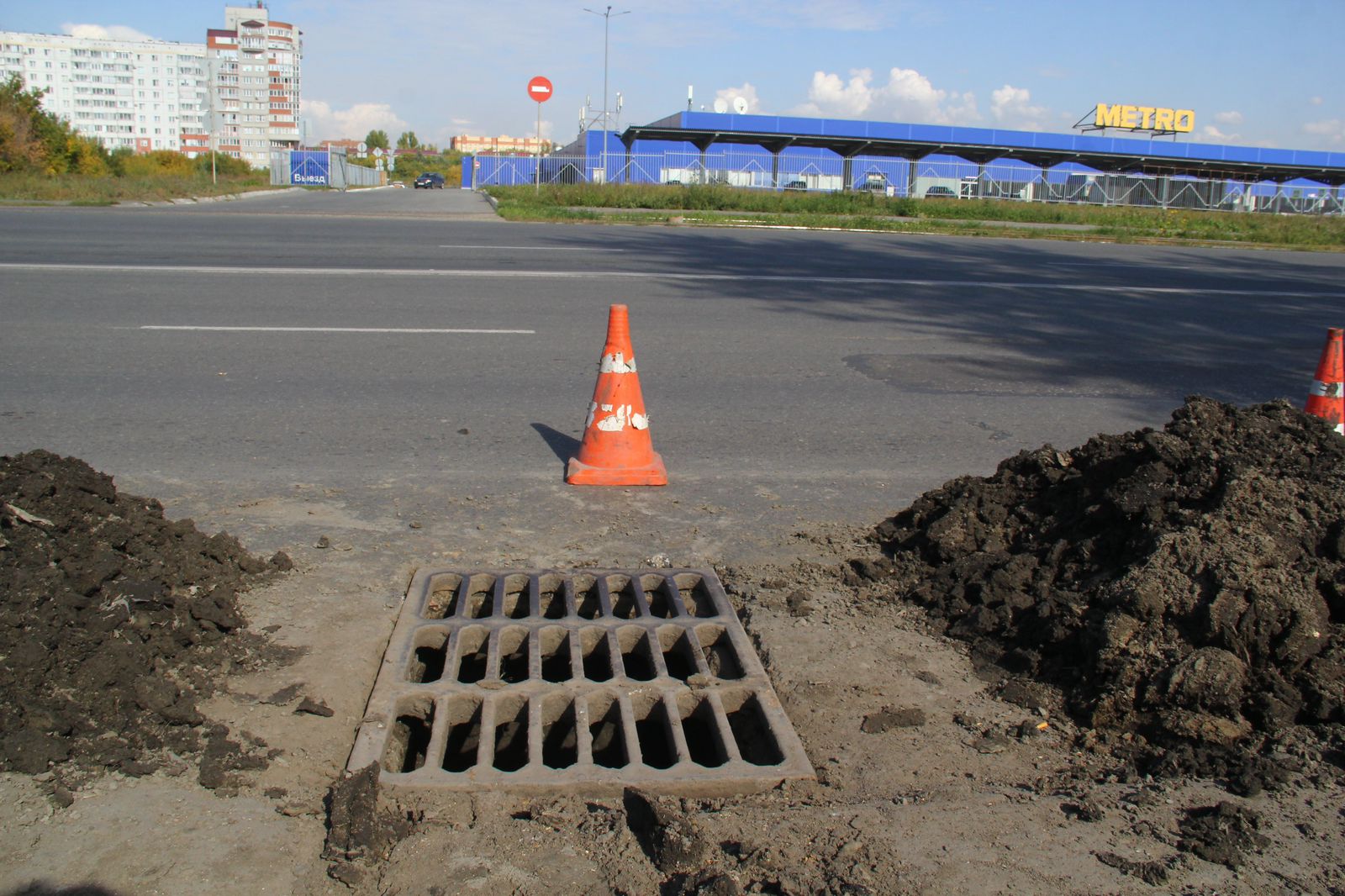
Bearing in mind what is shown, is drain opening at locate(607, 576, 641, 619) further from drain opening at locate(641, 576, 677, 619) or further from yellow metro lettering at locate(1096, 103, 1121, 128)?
yellow metro lettering at locate(1096, 103, 1121, 128)

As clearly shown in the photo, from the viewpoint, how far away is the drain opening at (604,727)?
9.56 feet

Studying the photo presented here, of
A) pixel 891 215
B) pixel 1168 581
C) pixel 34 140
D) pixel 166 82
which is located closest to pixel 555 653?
pixel 1168 581

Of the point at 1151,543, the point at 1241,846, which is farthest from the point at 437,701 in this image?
the point at 1151,543

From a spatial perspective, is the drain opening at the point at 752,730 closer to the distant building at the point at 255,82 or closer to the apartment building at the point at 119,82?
the distant building at the point at 255,82

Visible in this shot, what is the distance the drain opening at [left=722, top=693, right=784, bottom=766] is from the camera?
2.72m

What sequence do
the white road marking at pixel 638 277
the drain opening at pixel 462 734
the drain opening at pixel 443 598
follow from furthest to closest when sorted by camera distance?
the white road marking at pixel 638 277
the drain opening at pixel 443 598
the drain opening at pixel 462 734

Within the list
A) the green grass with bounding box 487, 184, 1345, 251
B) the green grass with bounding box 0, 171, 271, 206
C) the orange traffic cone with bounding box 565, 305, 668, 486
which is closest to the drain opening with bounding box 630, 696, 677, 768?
the orange traffic cone with bounding box 565, 305, 668, 486

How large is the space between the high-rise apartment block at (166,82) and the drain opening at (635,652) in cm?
15970

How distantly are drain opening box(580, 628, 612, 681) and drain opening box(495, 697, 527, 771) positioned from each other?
39 cm

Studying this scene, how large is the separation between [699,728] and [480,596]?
41.9 inches

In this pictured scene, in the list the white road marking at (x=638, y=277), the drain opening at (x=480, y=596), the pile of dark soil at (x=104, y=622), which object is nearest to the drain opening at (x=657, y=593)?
the drain opening at (x=480, y=596)

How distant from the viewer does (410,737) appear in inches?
115

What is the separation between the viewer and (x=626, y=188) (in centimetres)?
3123

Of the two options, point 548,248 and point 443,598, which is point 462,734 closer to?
point 443,598
